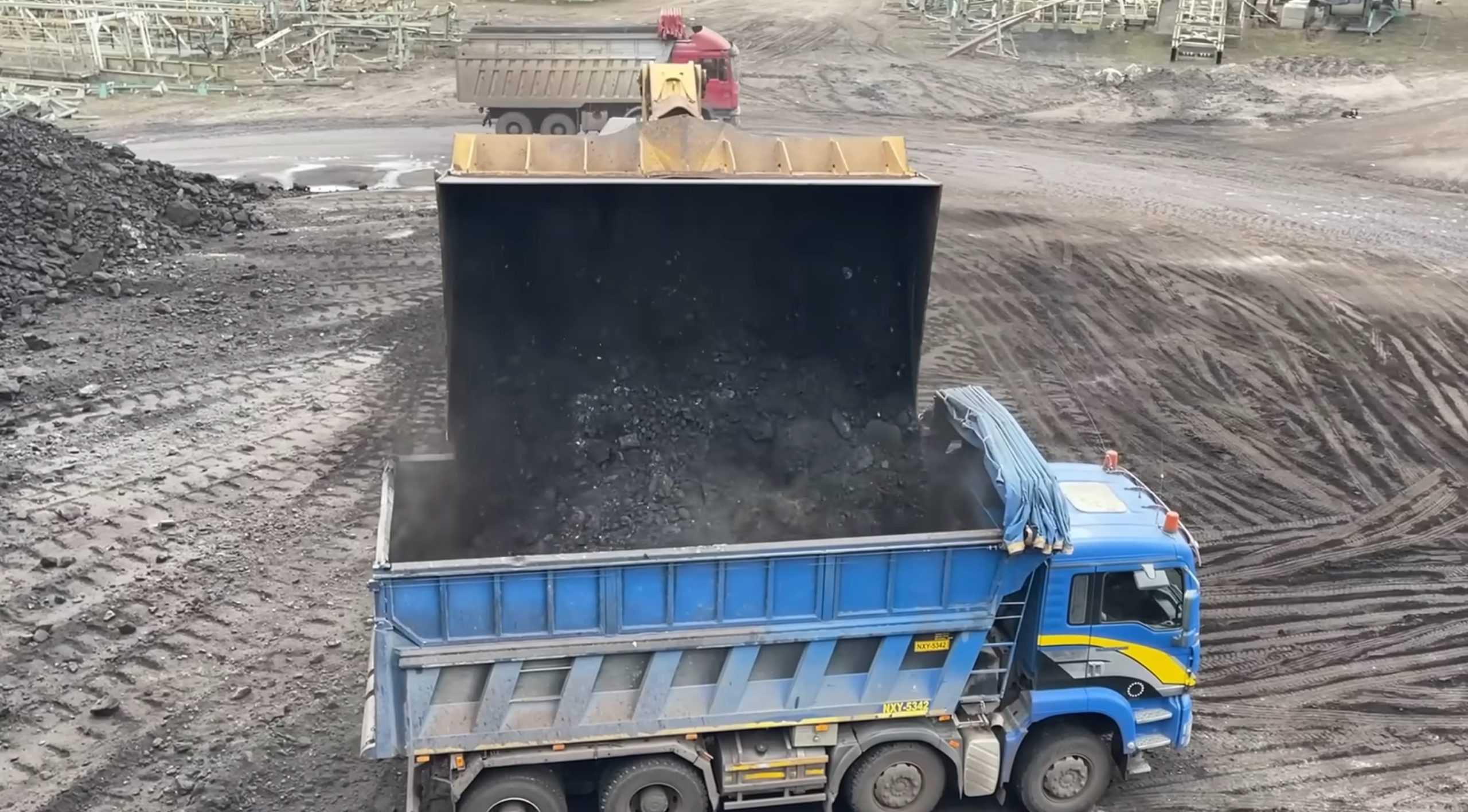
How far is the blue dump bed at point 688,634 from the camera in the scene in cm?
596

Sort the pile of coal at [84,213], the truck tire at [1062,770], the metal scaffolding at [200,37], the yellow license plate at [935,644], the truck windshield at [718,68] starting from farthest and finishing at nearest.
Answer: the metal scaffolding at [200,37] < the truck windshield at [718,68] < the pile of coal at [84,213] < the truck tire at [1062,770] < the yellow license plate at [935,644]

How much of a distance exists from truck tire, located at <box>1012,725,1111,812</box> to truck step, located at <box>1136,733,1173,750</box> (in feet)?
0.65

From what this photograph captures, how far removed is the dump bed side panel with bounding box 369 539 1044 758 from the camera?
597 cm

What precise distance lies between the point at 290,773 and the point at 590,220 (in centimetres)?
417

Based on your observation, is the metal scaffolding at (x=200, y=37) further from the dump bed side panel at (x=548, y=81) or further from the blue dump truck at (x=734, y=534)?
the blue dump truck at (x=734, y=534)

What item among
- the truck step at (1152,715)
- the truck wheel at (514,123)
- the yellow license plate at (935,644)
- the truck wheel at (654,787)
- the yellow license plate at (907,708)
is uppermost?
the truck wheel at (514,123)

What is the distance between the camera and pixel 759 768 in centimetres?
646

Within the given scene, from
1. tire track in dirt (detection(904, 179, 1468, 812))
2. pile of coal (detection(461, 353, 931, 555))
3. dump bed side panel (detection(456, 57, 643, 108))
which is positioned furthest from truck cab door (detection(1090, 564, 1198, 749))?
dump bed side panel (detection(456, 57, 643, 108))

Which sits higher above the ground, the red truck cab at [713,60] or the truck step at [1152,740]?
the red truck cab at [713,60]

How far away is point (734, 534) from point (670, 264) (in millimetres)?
2188

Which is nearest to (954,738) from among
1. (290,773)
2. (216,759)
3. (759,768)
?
(759,768)

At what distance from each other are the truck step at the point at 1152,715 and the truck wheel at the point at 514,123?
1735cm

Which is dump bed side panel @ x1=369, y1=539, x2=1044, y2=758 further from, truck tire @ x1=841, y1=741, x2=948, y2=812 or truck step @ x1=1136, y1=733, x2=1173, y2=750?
truck step @ x1=1136, y1=733, x2=1173, y2=750

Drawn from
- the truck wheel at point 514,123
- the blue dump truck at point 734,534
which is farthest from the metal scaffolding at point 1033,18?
the blue dump truck at point 734,534
